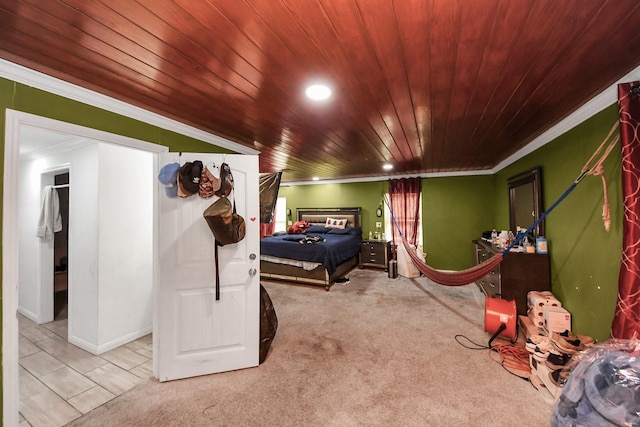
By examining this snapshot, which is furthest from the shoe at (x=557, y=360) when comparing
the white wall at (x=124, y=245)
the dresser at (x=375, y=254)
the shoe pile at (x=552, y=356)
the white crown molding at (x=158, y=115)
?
the white wall at (x=124, y=245)

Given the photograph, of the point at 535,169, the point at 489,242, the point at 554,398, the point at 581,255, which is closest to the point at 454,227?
the point at 489,242

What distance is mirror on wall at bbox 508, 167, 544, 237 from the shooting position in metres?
2.79

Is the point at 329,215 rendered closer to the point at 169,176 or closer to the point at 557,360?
the point at 169,176

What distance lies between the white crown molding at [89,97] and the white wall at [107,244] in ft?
2.44

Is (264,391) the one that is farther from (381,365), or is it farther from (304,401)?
(381,365)

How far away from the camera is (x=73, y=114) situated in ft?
5.10

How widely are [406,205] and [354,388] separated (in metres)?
4.30

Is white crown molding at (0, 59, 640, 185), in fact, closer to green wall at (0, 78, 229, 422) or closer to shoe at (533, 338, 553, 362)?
green wall at (0, 78, 229, 422)

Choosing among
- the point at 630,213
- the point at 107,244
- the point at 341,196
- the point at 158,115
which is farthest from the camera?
the point at 341,196

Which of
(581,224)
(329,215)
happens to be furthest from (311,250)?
(581,224)

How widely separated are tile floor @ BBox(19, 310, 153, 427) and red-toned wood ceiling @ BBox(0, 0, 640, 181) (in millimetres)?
2219

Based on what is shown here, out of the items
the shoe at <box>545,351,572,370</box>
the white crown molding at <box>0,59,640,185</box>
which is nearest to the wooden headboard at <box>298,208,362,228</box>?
the white crown molding at <box>0,59,640,185</box>

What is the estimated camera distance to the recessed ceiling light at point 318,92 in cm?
161

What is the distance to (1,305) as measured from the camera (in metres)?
1.31
